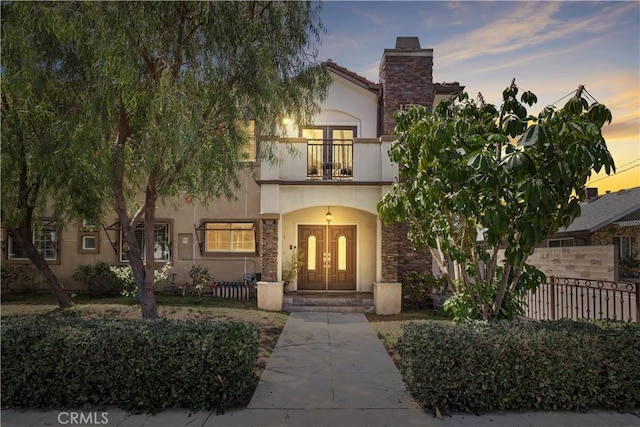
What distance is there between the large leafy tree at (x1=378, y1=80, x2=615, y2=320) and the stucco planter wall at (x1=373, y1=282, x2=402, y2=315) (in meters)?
4.36

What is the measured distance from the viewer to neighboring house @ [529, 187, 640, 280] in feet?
26.2

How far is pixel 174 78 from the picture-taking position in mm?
6719

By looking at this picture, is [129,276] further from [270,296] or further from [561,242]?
[561,242]

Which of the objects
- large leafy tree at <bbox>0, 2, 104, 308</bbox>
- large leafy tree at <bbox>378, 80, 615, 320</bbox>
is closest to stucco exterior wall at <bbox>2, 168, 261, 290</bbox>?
large leafy tree at <bbox>0, 2, 104, 308</bbox>

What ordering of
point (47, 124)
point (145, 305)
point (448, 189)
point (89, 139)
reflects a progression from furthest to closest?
point (145, 305) < point (47, 124) < point (89, 139) < point (448, 189)

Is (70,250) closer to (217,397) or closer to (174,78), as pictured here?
(174,78)

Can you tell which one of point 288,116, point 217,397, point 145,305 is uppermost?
point 288,116

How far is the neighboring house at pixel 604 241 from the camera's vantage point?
7.99 m

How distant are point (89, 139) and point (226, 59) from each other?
8.95ft

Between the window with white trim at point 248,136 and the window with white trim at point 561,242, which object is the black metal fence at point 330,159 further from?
the window with white trim at point 561,242

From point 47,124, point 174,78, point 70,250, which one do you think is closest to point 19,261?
point 70,250

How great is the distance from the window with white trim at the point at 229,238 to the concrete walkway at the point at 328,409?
6.87 metres

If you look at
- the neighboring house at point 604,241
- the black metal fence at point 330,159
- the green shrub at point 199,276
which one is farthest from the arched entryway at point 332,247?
the neighboring house at point 604,241

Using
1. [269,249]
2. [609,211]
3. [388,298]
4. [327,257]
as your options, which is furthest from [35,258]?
[609,211]
